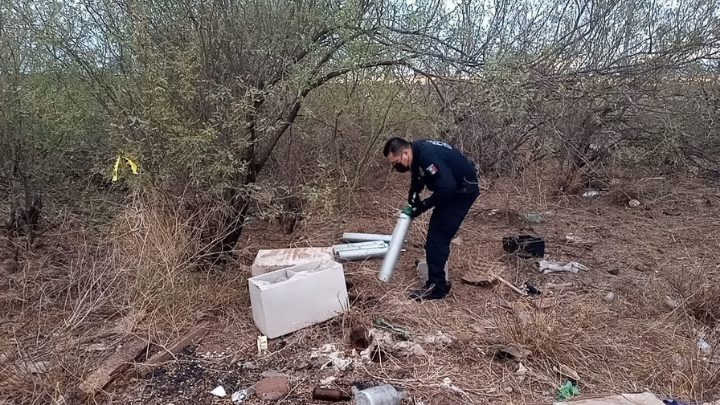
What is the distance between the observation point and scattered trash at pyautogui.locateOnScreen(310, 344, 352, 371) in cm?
328

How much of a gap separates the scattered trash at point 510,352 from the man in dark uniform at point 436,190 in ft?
3.25

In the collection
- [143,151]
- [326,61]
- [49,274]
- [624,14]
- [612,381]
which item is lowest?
[612,381]

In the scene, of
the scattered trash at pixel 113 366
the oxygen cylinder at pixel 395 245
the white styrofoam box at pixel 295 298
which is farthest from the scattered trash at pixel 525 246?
the scattered trash at pixel 113 366

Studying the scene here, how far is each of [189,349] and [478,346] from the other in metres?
1.86

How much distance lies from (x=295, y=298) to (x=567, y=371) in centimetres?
174

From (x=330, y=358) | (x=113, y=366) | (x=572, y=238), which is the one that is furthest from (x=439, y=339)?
(x=572, y=238)

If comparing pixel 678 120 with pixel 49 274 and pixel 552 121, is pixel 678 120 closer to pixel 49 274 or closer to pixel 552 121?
pixel 552 121

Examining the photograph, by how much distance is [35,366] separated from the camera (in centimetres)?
315

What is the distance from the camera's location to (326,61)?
15.2ft

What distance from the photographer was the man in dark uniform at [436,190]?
433 centimetres

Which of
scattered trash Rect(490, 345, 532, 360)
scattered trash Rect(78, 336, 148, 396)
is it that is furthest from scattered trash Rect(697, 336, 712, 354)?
scattered trash Rect(78, 336, 148, 396)

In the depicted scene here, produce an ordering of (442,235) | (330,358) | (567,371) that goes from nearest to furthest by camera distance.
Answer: (567,371), (330,358), (442,235)

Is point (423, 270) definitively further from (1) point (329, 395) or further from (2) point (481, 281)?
(1) point (329, 395)

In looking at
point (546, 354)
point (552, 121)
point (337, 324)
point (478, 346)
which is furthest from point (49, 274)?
point (552, 121)
